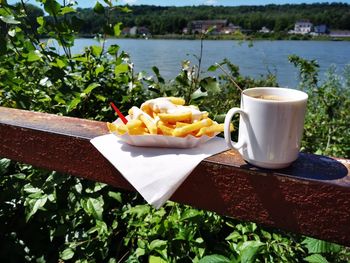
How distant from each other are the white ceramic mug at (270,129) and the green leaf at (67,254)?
105 cm

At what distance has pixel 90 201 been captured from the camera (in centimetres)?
161

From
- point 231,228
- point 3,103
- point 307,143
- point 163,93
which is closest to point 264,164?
point 231,228

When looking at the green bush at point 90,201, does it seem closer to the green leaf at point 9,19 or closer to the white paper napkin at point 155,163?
the green leaf at point 9,19

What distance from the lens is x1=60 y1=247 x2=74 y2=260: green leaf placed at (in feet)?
5.38

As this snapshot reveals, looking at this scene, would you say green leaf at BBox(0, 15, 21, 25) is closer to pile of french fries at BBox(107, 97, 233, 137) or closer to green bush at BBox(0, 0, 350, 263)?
green bush at BBox(0, 0, 350, 263)

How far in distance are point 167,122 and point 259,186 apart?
0.34 m

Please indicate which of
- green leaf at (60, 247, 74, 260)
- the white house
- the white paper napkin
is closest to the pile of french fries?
the white paper napkin

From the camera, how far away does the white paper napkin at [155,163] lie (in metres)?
0.99

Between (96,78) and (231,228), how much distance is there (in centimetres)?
106

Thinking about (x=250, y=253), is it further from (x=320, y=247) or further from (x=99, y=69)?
(x=99, y=69)

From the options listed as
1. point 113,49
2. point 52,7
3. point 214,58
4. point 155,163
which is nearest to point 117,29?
point 113,49

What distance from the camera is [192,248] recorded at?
1500 millimetres

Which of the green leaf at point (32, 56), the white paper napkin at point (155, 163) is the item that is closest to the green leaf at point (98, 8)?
the green leaf at point (32, 56)

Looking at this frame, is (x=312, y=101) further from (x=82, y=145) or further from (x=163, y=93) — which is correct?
(x=82, y=145)
